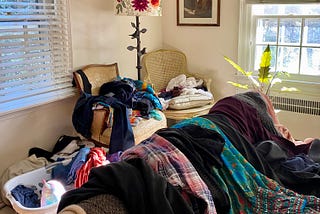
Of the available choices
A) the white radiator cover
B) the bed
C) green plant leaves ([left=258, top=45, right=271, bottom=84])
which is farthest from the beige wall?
the bed

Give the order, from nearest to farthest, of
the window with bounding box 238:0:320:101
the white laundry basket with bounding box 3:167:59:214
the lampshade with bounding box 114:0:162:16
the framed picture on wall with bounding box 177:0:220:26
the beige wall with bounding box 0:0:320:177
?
the white laundry basket with bounding box 3:167:59:214
the beige wall with bounding box 0:0:320:177
the lampshade with bounding box 114:0:162:16
the window with bounding box 238:0:320:101
the framed picture on wall with bounding box 177:0:220:26

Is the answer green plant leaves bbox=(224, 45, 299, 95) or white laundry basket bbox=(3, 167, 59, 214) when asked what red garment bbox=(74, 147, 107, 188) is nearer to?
white laundry basket bbox=(3, 167, 59, 214)

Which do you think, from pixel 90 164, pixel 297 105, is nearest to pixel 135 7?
pixel 90 164

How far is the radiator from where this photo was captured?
3.51 meters

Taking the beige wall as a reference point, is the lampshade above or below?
above

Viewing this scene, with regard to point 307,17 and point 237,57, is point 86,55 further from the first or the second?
point 307,17

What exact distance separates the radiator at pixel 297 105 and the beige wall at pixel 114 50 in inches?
3.3

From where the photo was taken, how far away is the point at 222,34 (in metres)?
3.96

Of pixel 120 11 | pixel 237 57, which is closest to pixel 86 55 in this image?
pixel 120 11

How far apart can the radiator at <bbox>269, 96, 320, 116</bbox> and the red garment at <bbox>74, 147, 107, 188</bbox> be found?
1.98 metres

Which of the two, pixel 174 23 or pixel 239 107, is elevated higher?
pixel 174 23

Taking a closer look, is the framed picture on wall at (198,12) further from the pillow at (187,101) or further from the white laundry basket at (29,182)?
the white laundry basket at (29,182)

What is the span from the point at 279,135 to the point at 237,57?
1.83 metres

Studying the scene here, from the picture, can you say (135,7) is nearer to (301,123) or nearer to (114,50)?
(114,50)
